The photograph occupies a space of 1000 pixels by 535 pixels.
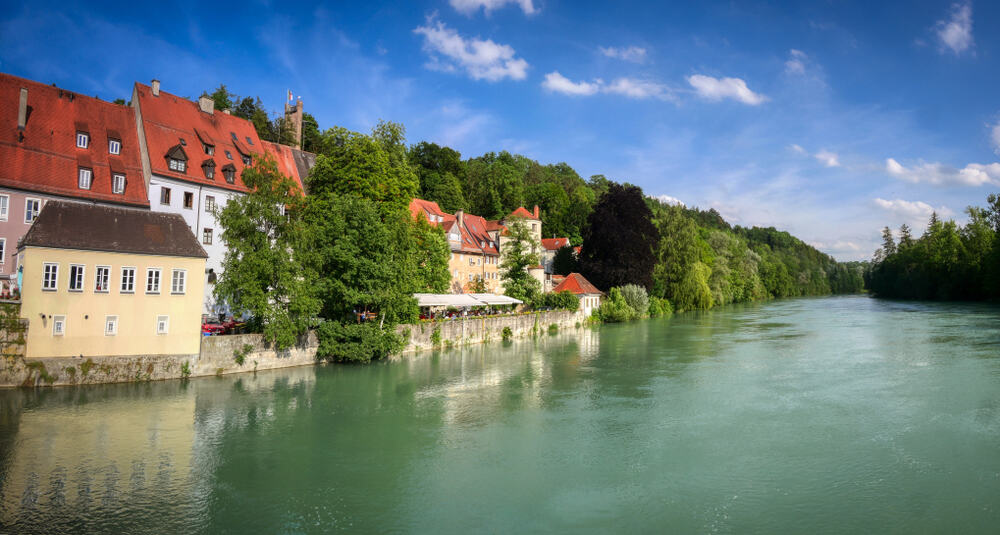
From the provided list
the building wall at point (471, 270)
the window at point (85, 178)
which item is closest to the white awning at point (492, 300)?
the building wall at point (471, 270)

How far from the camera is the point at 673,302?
6122cm

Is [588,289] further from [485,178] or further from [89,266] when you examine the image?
[89,266]

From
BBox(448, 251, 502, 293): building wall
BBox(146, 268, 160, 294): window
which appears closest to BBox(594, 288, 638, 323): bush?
BBox(448, 251, 502, 293): building wall

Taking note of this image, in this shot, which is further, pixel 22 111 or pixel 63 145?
pixel 63 145

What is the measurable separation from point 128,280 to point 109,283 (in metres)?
0.57

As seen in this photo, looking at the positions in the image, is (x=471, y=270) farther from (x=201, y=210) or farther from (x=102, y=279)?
(x=102, y=279)

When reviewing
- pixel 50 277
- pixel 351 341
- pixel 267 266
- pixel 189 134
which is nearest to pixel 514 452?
pixel 351 341

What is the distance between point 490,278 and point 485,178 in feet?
86.6

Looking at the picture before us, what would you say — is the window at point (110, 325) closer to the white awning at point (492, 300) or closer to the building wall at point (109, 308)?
the building wall at point (109, 308)

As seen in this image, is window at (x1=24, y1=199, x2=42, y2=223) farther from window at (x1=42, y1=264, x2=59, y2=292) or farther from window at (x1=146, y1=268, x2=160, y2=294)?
window at (x1=146, y1=268, x2=160, y2=294)

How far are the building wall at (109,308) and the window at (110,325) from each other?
0.09 meters

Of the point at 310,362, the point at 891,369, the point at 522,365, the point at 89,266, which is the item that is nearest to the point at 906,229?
the point at 891,369

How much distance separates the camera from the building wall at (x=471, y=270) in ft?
150

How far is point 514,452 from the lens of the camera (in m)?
13.9
